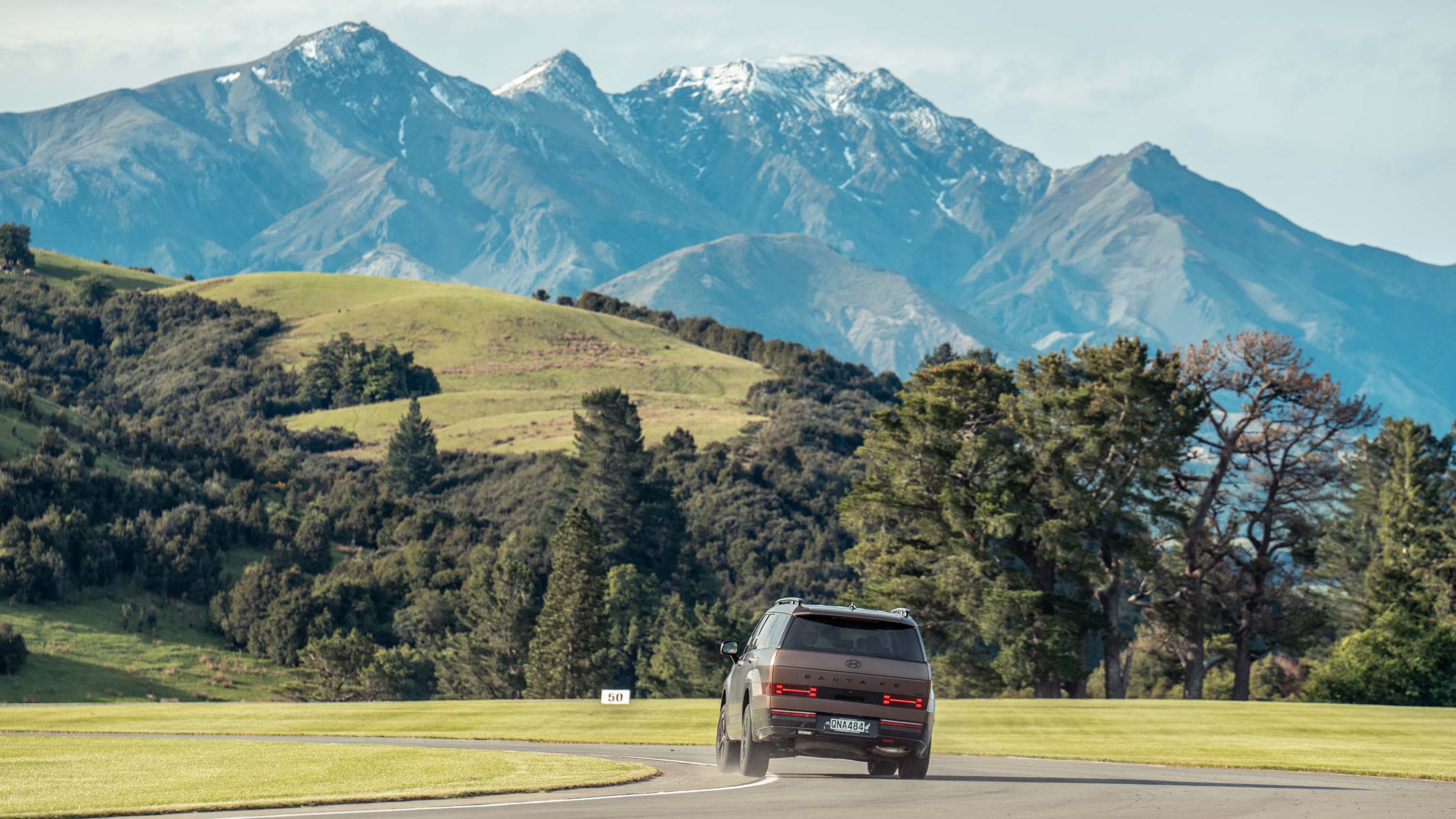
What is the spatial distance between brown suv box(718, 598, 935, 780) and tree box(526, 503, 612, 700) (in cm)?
4860

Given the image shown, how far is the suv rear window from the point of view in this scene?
18.6m

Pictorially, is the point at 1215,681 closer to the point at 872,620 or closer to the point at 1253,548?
the point at 1253,548

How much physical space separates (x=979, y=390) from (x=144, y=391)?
5082 inches

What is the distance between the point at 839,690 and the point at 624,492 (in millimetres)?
89452

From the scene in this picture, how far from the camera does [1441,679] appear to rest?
5306 cm

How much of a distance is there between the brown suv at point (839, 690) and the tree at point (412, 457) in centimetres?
10957

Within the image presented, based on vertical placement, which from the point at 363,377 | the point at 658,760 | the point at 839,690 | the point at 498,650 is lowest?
the point at 498,650

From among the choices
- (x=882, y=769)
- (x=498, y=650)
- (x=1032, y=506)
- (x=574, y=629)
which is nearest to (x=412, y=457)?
(x=498, y=650)

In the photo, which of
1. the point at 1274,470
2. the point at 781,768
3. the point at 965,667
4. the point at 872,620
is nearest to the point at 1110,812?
the point at 872,620

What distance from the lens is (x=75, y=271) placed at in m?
190

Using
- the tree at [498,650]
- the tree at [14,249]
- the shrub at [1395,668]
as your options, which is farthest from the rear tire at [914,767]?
the tree at [14,249]

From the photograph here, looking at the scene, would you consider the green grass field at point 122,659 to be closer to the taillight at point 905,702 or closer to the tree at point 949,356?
the taillight at point 905,702

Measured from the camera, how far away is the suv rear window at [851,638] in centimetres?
1864

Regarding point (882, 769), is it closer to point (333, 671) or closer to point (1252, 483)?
point (1252, 483)
